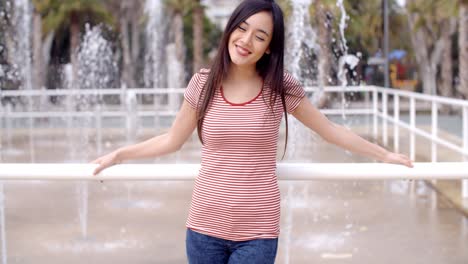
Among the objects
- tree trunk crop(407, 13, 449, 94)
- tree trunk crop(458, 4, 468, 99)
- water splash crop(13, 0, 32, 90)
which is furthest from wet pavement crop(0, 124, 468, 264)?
tree trunk crop(407, 13, 449, 94)

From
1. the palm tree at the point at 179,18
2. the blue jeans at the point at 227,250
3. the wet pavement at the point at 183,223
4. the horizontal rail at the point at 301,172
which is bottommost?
the wet pavement at the point at 183,223

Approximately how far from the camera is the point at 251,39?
7.57 ft

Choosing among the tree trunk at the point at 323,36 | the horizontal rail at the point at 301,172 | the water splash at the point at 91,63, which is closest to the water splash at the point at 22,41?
the water splash at the point at 91,63

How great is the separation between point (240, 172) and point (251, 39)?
16.9 inches

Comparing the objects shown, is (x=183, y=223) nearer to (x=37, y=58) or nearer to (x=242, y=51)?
(x=242, y=51)

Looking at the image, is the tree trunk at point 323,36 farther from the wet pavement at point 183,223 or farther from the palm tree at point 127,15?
the palm tree at point 127,15

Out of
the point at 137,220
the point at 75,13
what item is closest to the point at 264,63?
the point at 137,220

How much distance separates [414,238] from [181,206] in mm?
2343

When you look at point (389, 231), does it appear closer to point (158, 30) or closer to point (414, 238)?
point (414, 238)

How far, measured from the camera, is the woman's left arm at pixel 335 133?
7.96 ft

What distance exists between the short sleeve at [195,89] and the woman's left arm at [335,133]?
0.33 m

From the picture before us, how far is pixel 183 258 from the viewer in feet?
16.3

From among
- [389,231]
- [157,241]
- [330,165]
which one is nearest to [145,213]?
[157,241]

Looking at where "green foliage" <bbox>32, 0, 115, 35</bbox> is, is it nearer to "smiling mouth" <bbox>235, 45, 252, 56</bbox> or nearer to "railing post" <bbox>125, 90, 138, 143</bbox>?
"railing post" <bbox>125, 90, 138, 143</bbox>
